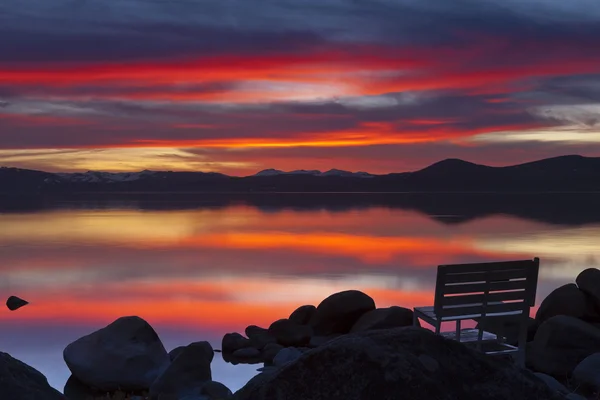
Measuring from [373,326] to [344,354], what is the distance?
9206mm

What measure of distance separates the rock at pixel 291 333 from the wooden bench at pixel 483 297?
4959 mm

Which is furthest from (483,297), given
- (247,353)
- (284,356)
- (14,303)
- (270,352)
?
(14,303)

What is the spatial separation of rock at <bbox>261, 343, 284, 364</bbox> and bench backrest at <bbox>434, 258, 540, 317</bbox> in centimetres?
501

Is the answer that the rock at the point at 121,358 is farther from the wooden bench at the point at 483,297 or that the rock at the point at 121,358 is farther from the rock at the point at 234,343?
the wooden bench at the point at 483,297

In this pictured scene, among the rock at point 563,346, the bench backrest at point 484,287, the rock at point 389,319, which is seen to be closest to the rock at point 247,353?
the rock at point 389,319

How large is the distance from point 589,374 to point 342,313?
5.77 m

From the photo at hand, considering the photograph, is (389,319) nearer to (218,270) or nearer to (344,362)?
(344,362)

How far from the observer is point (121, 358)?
10836mm

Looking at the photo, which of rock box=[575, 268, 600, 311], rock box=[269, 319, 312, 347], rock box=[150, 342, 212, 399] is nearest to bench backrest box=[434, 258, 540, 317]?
rock box=[150, 342, 212, 399]

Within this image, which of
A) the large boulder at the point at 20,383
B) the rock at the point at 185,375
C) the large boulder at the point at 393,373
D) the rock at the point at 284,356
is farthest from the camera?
the rock at the point at 284,356

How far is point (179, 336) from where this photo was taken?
15.7 meters

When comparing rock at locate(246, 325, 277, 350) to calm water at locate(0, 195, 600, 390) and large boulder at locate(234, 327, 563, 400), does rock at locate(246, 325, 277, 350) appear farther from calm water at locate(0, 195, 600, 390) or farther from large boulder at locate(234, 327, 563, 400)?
large boulder at locate(234, 327, 563, 400)

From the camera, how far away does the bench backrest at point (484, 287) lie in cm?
830

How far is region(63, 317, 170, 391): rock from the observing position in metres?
10.8
